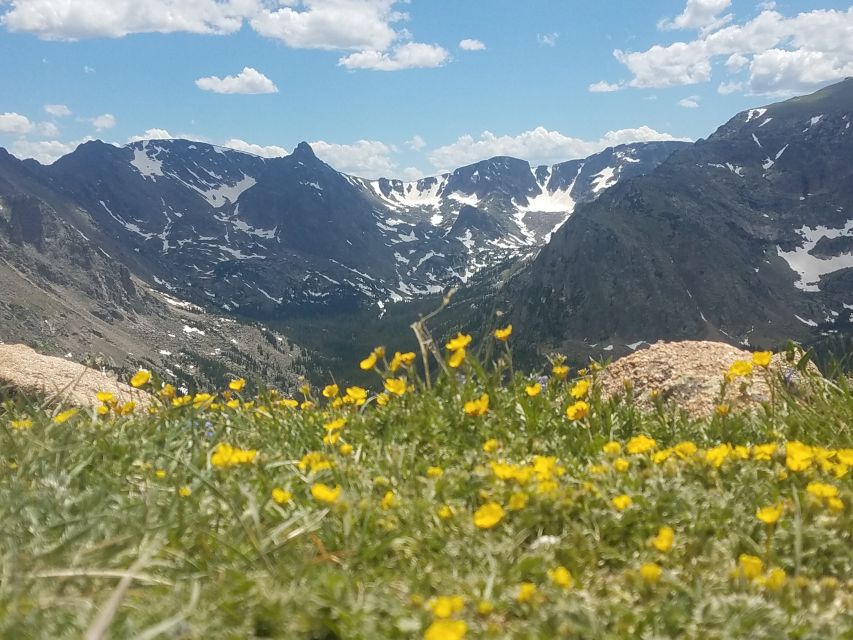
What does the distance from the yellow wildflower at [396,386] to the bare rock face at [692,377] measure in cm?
254

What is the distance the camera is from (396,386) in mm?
5781

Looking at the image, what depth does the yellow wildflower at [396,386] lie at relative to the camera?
18.8 feet

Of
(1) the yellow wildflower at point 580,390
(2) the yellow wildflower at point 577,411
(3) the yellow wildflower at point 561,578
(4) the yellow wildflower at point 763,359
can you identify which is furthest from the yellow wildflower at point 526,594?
(4) the yellow wildflower at point 763,359

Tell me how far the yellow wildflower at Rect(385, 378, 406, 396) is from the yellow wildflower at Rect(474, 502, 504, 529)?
232 cm

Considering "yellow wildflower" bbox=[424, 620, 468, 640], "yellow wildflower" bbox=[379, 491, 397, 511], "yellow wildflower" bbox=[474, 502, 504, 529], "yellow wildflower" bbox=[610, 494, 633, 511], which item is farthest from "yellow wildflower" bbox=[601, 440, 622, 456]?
"yellow wildflower" bbox=[424, 620, 468, 640]

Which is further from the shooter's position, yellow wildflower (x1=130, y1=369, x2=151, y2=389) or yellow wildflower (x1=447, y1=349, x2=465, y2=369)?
yellow wildflower (x1=130, y1=369, x2=151, y2=389)

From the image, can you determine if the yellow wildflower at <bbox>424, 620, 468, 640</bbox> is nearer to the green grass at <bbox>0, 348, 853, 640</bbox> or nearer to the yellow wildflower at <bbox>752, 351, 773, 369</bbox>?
the green grass at <bbox>0, 348, 853, 640</bbox>

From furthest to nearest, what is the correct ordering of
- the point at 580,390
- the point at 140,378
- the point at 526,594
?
the point at 140,378 → the point at 580,390 → the point at 526,594

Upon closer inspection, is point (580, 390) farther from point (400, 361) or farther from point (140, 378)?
point (140, 378)

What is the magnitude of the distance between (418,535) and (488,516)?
44 cm

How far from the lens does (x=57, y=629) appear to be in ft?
8.47

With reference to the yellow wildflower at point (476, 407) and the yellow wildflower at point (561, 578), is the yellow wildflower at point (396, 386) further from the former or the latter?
the yellow wildflower at point (561, 578)

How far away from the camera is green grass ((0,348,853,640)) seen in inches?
109

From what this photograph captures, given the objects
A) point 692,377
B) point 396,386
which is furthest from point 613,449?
point 692,377
